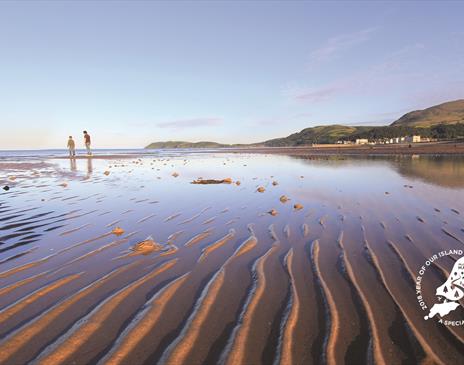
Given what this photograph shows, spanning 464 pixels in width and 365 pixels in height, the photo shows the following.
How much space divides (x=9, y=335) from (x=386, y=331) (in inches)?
154

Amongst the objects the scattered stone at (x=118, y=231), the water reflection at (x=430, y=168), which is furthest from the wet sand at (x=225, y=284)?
the water reflection at (x=430, y=168)

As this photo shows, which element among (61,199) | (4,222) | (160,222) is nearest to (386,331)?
(160,222)

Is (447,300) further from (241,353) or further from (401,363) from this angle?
(241,353)

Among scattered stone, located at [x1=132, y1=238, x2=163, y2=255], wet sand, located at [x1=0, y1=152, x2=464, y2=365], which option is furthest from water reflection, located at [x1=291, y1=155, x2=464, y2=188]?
scattered stone, located at [x1=132, y1=238, x2=163, y2=255]

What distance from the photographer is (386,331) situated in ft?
10.3

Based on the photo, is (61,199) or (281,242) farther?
(61,199)

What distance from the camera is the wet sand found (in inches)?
114
